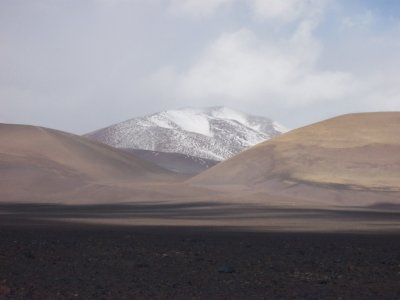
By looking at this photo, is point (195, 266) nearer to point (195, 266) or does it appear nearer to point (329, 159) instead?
point (195, 266)

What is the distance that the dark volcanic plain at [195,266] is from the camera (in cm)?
1780

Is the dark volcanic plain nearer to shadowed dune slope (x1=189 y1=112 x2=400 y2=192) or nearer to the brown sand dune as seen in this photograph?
the brown sand dune

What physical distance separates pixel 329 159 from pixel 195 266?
8321 centimetres

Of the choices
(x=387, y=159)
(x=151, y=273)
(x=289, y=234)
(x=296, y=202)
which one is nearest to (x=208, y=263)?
(x=151, y=273)

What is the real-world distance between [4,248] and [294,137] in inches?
3709

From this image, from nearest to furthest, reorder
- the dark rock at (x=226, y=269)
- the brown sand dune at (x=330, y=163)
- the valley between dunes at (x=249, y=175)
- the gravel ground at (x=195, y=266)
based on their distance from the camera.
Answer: the gravel ground at (x=195, y=266) → the dark rock at (x=226, y=269) → the valley between dunes at (x=249, y=175) → the brown sand dune at (x=330, y=163)

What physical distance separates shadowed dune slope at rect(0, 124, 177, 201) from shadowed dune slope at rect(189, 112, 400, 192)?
671 inches

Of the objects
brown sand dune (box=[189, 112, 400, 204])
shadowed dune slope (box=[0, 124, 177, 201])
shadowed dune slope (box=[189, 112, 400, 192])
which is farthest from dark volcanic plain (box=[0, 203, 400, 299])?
shadowed dune slope (box=[0, 124, 177, 201])

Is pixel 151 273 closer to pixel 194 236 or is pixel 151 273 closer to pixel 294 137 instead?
pixel 194 236

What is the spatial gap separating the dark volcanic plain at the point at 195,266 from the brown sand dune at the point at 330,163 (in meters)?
56.4

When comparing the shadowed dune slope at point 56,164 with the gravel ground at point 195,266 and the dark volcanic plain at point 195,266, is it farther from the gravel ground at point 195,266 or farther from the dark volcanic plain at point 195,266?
the gravel ground at point 195,266

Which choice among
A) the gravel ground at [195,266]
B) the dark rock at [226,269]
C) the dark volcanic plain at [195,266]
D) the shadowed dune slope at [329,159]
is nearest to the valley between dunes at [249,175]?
the shadowed dune slope at [329,159]

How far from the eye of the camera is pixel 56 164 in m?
120

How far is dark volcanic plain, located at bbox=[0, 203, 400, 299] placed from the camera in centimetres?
1780
